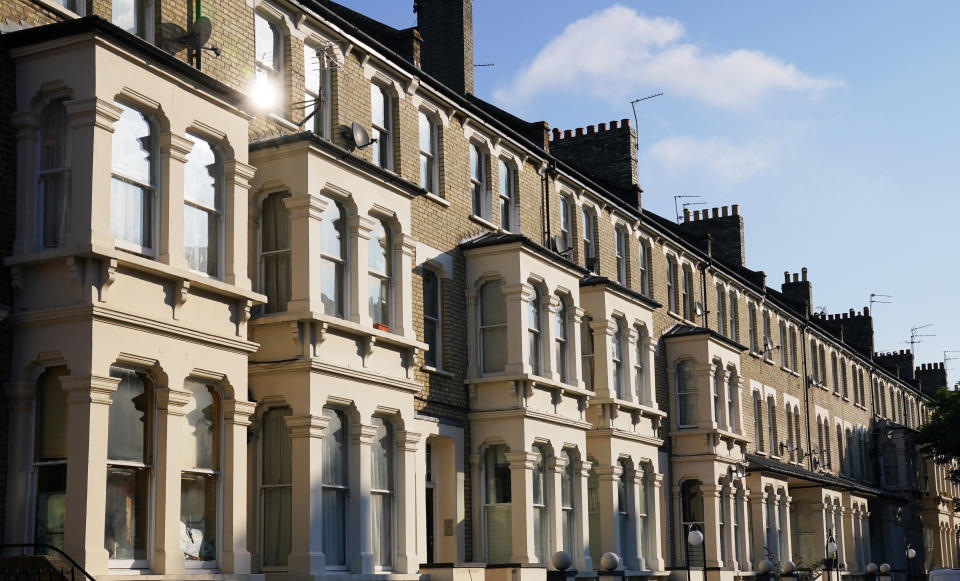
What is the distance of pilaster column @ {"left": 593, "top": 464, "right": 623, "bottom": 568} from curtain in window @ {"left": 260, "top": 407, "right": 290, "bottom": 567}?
11.1m

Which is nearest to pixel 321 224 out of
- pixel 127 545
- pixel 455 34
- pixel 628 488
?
pixel 127 545

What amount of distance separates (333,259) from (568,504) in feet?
29.4

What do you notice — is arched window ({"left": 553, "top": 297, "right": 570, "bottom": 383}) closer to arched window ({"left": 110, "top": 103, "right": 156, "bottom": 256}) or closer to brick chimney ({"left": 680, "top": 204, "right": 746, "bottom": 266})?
arched window ({"left": 110, "top": 103, "right": 156, "bottom": 256})

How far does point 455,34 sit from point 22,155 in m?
14.3

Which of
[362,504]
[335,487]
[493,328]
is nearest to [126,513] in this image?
[335,487]

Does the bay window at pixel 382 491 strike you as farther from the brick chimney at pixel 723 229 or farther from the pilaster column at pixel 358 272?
the brick chimney at pixel 723 229

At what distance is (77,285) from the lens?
13.5 meters

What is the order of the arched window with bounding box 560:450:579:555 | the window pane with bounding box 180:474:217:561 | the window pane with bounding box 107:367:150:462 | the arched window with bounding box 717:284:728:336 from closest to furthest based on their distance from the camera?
1. the window pane with bounding box 107:367:150:462
2. the window pane with bounding box 180:474:217:561
3. the arched window with bounding box 560:450:579:555
4. the arched window with bounding box 717:284:728:336

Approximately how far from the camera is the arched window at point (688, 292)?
115ft

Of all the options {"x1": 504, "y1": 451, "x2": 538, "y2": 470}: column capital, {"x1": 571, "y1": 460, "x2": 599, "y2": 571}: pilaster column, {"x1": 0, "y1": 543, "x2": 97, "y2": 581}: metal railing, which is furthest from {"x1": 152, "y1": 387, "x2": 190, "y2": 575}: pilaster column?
{"x1": 571, "y1": 460, "x2": 599, "y2": 571}: pilaster column

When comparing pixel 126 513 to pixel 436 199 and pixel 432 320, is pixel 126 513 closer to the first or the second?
pixel 432 320

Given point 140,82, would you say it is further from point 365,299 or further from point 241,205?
point 365,299

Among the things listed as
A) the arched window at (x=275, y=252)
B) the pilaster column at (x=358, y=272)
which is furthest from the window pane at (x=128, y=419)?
the pilaster column at (x=358, y=272)

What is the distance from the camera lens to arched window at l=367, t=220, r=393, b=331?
1936 centimetres
